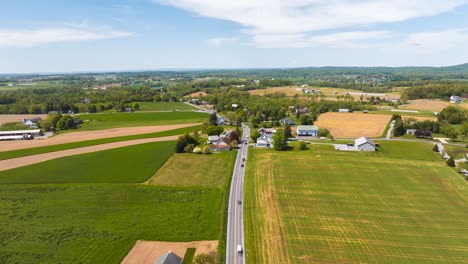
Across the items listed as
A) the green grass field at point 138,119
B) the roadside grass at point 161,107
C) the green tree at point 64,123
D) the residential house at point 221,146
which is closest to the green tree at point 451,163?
the residential house at point 221,146

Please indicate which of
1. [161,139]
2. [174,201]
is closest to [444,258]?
[174,201]

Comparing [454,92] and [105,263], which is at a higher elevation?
[454,92]

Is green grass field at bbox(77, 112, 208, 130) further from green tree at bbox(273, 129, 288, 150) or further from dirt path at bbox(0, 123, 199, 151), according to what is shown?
green tree at bbox(273, 129, 288, 150)

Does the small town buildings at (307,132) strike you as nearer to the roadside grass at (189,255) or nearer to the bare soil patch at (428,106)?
the roadside grass at (189,255)

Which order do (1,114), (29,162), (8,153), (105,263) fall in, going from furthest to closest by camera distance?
1. (1,114)
2. (8,153)
3. (29,162)
4. (105,263)

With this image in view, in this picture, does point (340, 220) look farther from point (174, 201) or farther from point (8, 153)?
point (8, 153)

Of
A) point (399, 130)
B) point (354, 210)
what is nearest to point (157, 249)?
point (354, 210)
